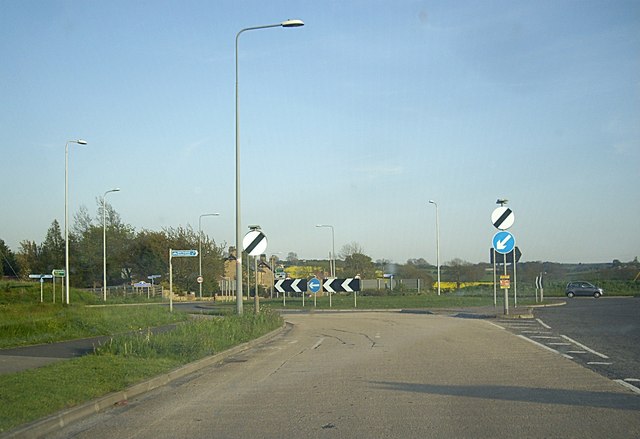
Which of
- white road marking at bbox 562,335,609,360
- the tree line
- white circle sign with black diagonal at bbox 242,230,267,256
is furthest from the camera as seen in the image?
the tree line

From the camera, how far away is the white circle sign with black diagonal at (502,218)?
26891mm

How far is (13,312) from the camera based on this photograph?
26.4 m

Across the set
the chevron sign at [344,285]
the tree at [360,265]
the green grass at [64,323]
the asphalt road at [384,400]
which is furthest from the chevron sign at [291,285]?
the tree at [360,265]

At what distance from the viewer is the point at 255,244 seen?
24.1 metres

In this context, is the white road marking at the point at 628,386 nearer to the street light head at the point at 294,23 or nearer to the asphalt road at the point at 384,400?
the asphalt road at the point at 384,400

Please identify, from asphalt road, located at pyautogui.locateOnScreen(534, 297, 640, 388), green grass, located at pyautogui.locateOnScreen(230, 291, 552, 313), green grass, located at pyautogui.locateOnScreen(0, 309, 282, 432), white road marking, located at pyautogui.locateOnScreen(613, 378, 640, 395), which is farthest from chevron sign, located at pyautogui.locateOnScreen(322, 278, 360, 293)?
white road marking, located at pyautogui.locateOnScreen(613, 378, 640, 395)

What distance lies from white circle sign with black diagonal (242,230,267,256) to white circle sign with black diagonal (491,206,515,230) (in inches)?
358

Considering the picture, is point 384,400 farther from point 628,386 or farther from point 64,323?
point 64,323

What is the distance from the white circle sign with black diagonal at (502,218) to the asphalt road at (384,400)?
11220 millimetres

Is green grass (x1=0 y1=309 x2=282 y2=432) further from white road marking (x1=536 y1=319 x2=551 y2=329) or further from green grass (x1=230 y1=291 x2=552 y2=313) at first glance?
green grass (x1=230 y1=291 x2=552 y2=313)

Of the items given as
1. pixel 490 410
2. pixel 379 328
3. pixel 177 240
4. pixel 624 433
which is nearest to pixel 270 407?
pixel 490 410

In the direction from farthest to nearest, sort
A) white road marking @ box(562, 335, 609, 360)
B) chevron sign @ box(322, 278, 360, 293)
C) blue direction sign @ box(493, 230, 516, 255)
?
chevron sign @ box(322, 278, 360, 293)
blue direction sign @ box(493, 230, 516, 255)
white road marking @ box(562, 335, 609, 360)

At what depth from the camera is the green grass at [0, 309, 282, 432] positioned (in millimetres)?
8969

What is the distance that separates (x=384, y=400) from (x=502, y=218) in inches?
723
